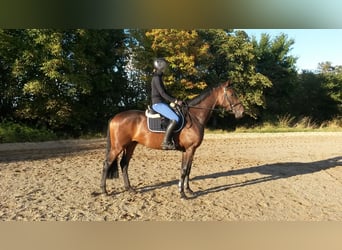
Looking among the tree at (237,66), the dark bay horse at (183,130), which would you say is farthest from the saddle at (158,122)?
the tree at (237,66)

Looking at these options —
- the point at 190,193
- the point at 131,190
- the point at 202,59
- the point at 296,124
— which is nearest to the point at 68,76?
the point at 202,59

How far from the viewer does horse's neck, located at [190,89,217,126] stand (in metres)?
5.59

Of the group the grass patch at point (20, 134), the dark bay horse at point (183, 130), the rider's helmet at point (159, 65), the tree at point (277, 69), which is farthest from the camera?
the tree at point (277, 69)

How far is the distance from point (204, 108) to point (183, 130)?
49cm

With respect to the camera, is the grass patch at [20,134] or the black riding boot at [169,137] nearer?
the black riding boot at [169,137]

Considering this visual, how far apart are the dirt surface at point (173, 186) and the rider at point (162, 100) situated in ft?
3.38

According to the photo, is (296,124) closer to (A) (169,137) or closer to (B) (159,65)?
(A) (169,137)

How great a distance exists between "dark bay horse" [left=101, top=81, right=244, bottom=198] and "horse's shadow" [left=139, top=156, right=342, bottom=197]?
2.15ft

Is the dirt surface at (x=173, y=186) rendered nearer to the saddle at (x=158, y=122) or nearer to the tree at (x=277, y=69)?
the saddle at (x=158, y=122)

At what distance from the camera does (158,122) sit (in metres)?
5.45

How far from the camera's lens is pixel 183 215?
4.63 metres

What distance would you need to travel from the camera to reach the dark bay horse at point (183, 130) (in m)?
5.52

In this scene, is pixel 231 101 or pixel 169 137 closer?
pixel 169 137
